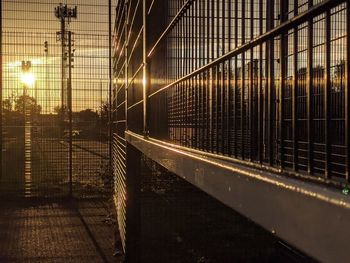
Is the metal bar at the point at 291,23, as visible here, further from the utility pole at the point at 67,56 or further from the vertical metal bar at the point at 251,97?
the utility pole at the point at 67,56

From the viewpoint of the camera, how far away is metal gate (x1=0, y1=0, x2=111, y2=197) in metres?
14.4

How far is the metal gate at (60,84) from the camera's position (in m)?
14.4

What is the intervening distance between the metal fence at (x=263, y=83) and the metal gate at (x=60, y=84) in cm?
1039

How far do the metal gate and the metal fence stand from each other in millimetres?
10392

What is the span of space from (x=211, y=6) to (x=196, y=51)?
0.43 m

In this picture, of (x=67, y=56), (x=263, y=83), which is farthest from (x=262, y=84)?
(x=67, y=56)

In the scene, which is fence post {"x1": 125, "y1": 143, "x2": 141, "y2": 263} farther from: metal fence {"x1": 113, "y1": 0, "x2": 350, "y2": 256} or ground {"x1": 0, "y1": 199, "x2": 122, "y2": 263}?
metal fence {"x1": 113, "y1": 0, "x2": 350, "y2": 256}

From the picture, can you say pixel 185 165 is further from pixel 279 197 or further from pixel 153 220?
pixel 153 220

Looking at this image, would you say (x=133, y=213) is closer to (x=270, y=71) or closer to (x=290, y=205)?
(x=270, y=71)

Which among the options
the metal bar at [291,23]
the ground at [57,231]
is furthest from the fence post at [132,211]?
the metal bar at [291,23]

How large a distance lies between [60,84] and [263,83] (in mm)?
12959

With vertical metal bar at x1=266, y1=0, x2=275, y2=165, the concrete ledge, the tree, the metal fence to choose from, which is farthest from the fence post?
the tree

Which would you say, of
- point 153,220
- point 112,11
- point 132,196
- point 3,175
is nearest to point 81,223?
point 153,220

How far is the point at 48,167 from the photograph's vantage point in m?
14.7
